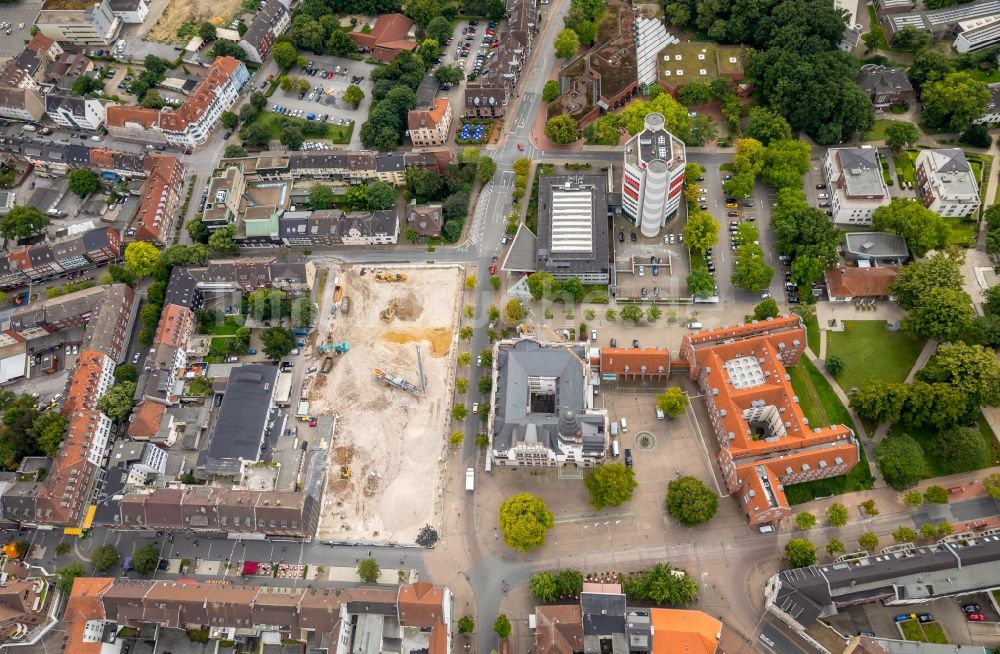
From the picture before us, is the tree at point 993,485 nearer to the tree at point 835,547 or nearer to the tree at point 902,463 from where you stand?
the tree at point 902,463

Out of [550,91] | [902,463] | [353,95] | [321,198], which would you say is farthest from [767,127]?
[321,198]

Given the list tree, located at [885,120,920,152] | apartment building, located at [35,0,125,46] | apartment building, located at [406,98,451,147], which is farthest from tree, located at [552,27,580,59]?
apartment building, located at [35,0,125,46]

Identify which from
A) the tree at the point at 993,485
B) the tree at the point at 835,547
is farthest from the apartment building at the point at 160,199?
the tree at the point at 993,485

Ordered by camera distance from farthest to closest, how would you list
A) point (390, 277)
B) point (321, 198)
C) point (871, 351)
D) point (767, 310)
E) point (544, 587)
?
point (321, 198)
point (390, 277)
point (767, 310)
point (871, 351)
point (544, 587)

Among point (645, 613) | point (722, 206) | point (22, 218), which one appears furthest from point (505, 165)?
point (22, 218)

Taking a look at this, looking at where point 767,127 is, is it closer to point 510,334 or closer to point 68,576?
point 510,334

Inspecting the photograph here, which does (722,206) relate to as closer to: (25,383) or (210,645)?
(210,645)
